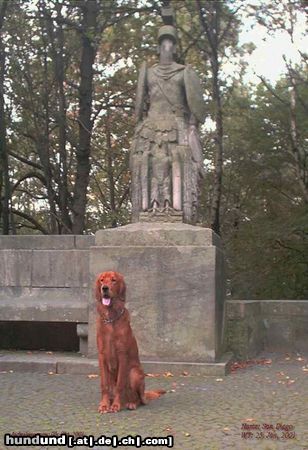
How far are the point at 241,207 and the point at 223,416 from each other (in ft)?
57.8

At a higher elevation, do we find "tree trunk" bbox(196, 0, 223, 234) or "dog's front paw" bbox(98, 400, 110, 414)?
"tree trunk" bbox(196, 0, 223, 234)

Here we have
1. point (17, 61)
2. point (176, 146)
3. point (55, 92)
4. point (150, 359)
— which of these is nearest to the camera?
point (150, 359)

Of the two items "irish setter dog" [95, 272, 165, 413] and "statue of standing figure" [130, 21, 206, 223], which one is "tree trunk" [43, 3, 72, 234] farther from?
"irish setter dog" [95, 272, 165, 413]

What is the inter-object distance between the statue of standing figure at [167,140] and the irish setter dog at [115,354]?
2.96 metres

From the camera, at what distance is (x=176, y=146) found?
902cm

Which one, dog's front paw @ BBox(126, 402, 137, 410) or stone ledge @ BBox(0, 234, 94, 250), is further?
stone ledge @ BBox(0, 234, 94, 250)

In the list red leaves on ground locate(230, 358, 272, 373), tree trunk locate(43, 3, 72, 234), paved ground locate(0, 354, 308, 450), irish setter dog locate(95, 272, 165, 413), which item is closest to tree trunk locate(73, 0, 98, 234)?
tree trunk locate(43, 3, 72, 234)

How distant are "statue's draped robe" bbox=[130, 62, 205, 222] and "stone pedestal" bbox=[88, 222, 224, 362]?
69 cm

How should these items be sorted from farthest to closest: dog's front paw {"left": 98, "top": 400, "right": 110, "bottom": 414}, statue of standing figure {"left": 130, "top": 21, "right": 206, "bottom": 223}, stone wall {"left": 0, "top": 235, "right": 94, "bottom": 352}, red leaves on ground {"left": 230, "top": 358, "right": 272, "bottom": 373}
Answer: stone wall {"left": 0, "top": 235, "right": 94, "bottom": 352}, statue of standing figure {"left": 130, "top": 21, "right": 206, "bottom": 223}, red leaves on ground {"left": 230, "top": 358, "right": 272, "bottom": 373}, dog's front paw {"left": 98, "top": 400, "right": 110, "bottom": 414}

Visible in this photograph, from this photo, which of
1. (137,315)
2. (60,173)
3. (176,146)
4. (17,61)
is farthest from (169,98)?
(60,173)

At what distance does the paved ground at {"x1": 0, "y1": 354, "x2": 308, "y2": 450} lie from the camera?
504 cm

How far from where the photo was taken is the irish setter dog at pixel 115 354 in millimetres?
5836

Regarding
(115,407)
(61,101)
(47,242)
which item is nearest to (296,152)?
(61,101)

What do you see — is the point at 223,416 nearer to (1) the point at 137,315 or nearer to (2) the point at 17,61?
(1) the point at 137,315
